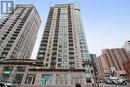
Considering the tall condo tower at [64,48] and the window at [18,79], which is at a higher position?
the tall condo tower at [64,48]

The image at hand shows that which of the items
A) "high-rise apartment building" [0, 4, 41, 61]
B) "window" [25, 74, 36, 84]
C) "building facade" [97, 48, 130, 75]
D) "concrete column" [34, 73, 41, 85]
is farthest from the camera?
"building facade" [97, 48, 130, 75]

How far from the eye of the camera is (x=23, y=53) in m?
78.3

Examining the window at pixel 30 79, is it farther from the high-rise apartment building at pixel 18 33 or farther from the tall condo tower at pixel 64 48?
the high-rise apartment building at pixel 18 33

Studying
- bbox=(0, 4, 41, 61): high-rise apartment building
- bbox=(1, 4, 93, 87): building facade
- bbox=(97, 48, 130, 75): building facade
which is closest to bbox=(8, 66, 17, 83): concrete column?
bbox=(1, 4, 93, 87): building facade

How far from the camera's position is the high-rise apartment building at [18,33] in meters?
70.5

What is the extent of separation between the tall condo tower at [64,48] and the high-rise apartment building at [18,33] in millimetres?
11963

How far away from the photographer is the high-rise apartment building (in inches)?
2776

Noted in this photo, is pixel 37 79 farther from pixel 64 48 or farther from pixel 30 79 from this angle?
pixel 64 48

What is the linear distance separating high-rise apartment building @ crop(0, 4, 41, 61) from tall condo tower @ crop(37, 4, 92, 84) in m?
12.0

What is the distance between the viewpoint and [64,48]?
69938 millimetres

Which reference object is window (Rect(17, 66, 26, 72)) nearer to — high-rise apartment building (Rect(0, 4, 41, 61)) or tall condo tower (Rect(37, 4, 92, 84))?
tall condo tower (Rect(37, 4, 92, 84))

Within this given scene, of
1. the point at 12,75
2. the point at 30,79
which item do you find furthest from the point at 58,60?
the point at 12,75

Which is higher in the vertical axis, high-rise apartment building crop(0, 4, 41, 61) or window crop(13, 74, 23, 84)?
high-rise apartment building crop(0, 4, 41, 61)

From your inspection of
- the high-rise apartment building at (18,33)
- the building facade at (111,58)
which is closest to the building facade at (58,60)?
the high-rise apartment building at (18,33)
